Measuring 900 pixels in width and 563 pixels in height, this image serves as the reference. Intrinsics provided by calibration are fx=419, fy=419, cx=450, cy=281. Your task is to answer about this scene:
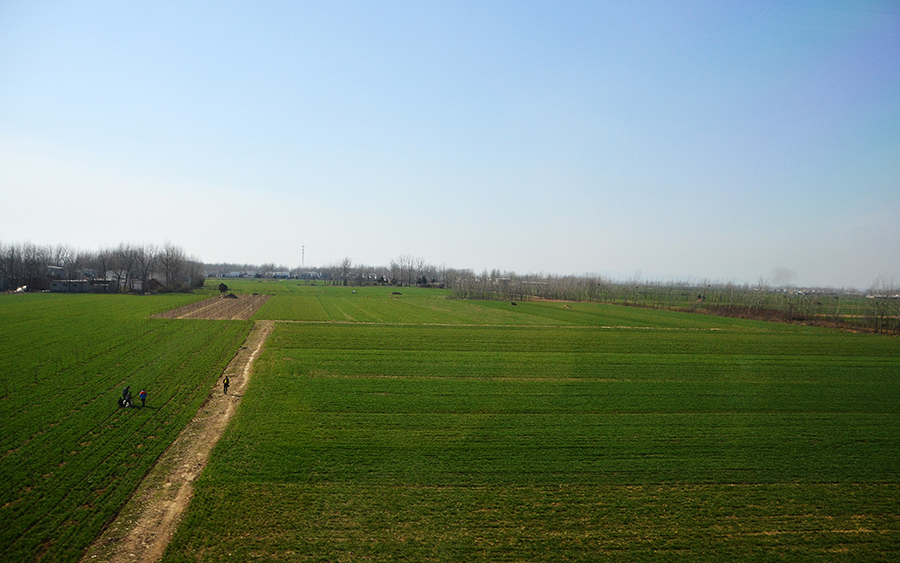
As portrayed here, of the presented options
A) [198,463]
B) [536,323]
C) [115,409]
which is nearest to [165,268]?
[536,323]

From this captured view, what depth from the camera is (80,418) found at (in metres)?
18.2

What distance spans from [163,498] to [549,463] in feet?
42.4

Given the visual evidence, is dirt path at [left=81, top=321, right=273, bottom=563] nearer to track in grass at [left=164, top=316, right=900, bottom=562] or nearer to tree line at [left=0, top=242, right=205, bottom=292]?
track in grass at [left=164, top=316, right=900, bottom=562]

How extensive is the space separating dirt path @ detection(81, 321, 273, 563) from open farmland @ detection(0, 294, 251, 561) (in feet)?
1.22

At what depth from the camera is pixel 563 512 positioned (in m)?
12.8

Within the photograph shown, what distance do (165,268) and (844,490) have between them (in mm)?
137500

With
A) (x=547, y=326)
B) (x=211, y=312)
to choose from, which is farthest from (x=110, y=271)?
(x=547, y=326)

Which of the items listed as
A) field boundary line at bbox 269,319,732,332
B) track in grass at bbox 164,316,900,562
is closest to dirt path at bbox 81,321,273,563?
track in grass at bbox 164,316,900,562

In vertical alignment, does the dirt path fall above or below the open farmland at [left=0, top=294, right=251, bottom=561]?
below

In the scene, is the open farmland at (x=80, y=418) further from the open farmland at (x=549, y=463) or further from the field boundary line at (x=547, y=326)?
the field boundary line at (x=547, y=326)

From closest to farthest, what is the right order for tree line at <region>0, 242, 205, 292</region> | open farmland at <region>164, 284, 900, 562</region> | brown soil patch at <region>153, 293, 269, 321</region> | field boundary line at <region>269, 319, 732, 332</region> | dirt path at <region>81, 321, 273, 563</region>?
1. dirt path at <region>81, 321, 273, 563</region>
2. open farmland at <region>164, 284, 900, 562</region>
3. field boundary line at <region>269, 319, 732, 332</region>
4. brown soil patch at <region>153, 293, 269, 321</region>
5. tree line at <region>0, 242, 205, 292</region>

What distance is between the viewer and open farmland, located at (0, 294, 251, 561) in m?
11.6

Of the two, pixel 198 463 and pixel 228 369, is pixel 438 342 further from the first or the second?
pixel 198 463

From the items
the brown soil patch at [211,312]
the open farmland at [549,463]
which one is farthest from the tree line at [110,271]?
the open farmland at [549,463]
